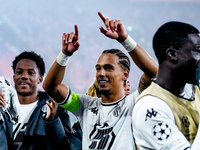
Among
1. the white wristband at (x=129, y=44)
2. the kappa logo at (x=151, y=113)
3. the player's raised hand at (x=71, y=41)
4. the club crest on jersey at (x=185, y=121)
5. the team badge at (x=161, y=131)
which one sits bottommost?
the team badge at (x=161, y=131)

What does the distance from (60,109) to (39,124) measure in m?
0.24

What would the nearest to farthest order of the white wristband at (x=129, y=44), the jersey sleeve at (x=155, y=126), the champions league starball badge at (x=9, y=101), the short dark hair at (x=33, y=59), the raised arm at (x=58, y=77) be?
the jersey sleeve at (x=155, y=126) → the white wristband at (x=129, y=44) → the raised arm at (x=58, y=77) → the champions league starball badge at (x=9, y=101) → the short dark hair at (x=33, y=59)

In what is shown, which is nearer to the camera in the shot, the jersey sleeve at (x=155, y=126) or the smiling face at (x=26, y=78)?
the jersey sleeve at (x=155, y=126)

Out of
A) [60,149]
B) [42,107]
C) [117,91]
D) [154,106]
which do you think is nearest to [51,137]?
[60,149]

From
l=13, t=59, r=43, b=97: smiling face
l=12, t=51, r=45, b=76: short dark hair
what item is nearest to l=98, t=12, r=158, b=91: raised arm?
l=13, t=59, r=43, b=97: smiling face

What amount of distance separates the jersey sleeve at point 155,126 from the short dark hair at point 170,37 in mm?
253

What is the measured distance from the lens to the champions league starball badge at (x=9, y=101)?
3.45 metres

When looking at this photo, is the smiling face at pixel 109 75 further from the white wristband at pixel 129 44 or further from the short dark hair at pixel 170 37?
the short dark hair at pixel 170 37

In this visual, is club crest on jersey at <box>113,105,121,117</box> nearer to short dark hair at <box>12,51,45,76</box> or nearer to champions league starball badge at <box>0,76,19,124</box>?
champions league starball badge at <box>0,76,19,124</box>

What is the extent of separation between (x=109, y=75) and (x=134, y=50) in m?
0.44

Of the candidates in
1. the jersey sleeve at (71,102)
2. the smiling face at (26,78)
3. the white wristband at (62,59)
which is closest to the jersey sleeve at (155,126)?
the white wristband at (62,59)

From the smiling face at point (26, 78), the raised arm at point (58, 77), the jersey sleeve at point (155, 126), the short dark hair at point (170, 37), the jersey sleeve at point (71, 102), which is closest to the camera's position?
the jersey sleeve at point (155, 126)

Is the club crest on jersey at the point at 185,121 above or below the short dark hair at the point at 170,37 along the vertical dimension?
below

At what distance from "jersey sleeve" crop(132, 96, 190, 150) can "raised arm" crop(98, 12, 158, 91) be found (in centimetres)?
68
